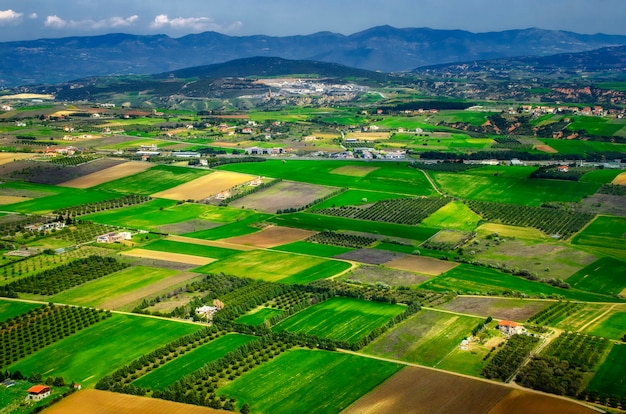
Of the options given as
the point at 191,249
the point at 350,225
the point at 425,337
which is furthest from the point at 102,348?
the point at 350,225

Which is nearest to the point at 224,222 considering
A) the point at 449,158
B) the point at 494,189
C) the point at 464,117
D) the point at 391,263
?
the point at 391,263

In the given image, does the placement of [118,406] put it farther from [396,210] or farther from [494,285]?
[396,210]

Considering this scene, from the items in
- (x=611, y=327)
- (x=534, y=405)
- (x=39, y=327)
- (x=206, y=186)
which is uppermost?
(x=206, y=186)

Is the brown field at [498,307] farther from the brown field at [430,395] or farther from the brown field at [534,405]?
the brown field at [534,405]

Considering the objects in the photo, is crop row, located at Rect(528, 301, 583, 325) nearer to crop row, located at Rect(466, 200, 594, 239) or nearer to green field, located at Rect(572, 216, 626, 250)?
green field, located at Rect(572, 216, 626, 250)

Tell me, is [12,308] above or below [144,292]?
above

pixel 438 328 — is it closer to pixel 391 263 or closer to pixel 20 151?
pixel 391 263

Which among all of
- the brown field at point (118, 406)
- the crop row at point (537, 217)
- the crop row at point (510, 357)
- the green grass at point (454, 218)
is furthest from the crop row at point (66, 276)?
the crop row at point (537, 217)
